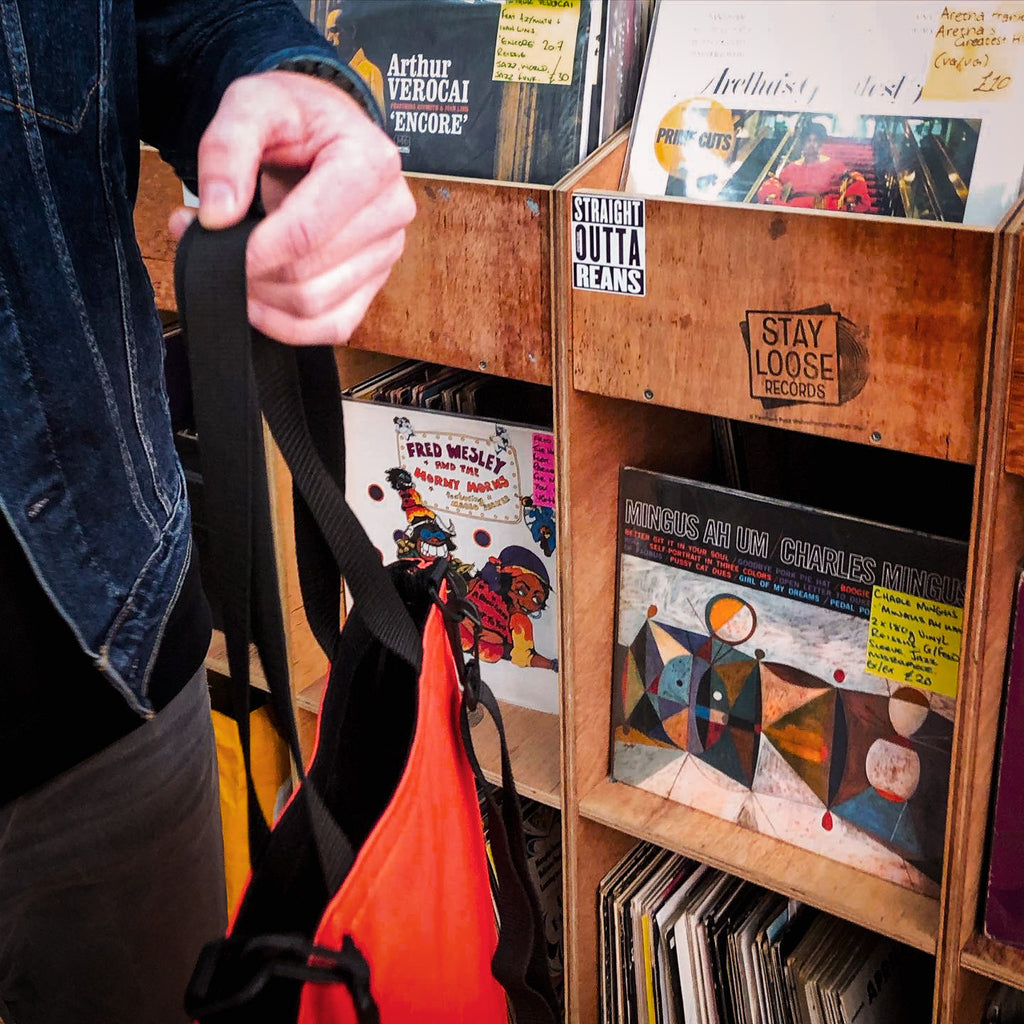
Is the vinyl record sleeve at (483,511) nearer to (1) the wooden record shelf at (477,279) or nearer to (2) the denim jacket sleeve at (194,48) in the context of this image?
(1) the wooden record shelf at (477,279)

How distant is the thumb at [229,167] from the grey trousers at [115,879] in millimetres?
493

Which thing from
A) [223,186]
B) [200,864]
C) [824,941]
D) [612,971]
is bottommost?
[612,971]

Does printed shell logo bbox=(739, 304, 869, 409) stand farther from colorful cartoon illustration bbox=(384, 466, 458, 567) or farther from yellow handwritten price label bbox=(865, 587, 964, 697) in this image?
colorful cartoon illustration bbox=(384, 466, 458, 567)

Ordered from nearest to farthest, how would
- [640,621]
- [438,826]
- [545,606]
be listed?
[438,826], [640,621], [545,606]

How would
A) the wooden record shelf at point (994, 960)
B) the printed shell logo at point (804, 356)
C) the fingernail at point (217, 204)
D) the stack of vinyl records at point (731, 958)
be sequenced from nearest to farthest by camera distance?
the fingernail at point (217, 204) → the printed shell logo at point (804, 356) → the wooden record shelf at point (994, 960) → the stack of vinyl records at point (731, 958)

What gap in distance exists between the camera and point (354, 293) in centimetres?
55

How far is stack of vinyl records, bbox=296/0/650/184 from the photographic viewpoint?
122 centimetres

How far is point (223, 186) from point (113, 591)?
1.17ft

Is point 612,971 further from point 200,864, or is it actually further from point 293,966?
point 293,966

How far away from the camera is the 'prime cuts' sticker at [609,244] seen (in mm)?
1074

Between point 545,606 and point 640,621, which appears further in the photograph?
point 545,606

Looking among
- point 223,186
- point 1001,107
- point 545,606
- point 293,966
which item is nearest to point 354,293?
point 223,186

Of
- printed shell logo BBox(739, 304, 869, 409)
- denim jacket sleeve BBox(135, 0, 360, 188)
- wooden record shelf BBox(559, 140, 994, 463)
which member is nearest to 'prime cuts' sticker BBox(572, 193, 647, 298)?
wooden record shelf BBox(559, 140, 994, 463)

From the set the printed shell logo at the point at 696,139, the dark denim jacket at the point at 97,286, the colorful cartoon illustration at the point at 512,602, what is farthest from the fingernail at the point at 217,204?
the colorful cartoon illustration at the point at 512,602
